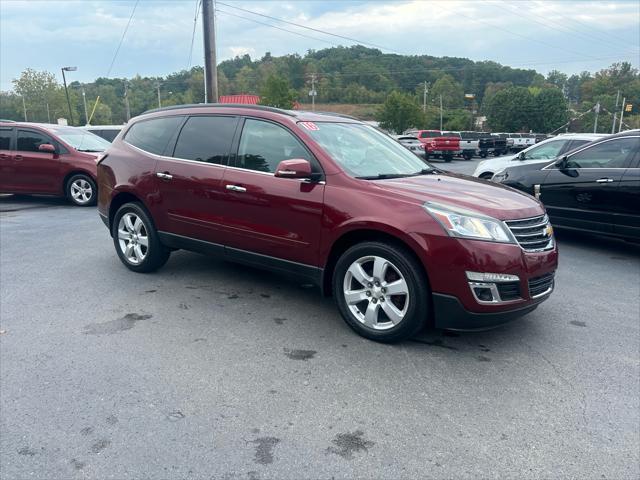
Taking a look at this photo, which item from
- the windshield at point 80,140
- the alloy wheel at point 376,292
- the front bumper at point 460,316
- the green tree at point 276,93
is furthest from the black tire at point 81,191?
the green tree at point 276,93

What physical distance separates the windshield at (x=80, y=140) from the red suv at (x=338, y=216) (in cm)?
613

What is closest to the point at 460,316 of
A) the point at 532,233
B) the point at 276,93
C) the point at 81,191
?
the point at 532,233

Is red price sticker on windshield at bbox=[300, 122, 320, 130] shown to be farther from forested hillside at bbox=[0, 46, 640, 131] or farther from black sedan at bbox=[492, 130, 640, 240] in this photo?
forested hillside at bbox=[0, 46, 640, 131]

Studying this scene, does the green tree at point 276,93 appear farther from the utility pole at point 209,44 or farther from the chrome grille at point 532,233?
the chrome grille at point 532,233

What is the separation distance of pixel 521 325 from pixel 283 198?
232cm

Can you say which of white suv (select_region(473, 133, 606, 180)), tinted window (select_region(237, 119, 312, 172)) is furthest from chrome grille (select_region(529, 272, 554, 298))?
white suv (select_region(473, 133, 606, 180))

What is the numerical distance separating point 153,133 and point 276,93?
57.6m

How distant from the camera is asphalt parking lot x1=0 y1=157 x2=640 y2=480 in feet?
8.81

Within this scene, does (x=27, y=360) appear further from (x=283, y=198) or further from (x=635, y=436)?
(x=635, y=436)

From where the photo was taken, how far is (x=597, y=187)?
23.2 feet

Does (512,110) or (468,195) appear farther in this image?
(512,110)

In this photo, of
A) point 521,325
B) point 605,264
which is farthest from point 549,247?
point 605,264

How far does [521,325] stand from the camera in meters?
4.48

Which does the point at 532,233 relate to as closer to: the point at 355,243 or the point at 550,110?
the point at 355,243
